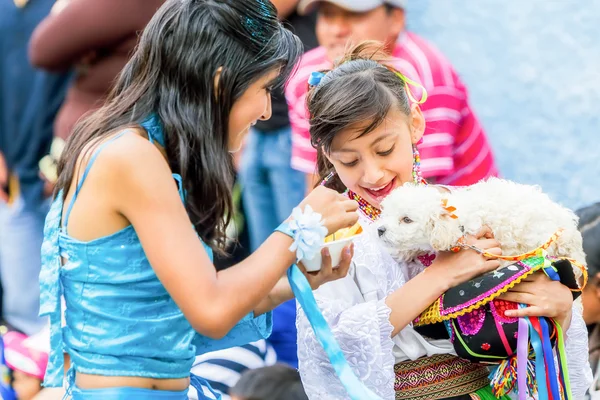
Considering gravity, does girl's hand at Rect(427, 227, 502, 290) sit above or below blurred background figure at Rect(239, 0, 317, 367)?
above

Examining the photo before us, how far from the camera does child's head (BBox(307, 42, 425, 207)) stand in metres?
2.36

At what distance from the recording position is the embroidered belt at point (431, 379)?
232 cm

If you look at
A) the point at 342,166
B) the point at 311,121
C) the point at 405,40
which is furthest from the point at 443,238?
the point at 405,40

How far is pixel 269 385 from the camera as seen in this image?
2.97 meters

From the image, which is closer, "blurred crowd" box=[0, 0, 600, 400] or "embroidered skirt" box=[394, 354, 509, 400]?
"embroidered skirt" box=[394, 354, 509, 400]

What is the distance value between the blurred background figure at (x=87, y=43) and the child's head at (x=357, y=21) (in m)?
0.73

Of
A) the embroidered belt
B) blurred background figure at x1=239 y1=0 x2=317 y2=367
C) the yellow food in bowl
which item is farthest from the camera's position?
blurred background figure at x1=239 y1=0 x2=317 y2=367

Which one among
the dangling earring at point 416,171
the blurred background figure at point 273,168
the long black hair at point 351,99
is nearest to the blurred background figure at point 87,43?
the blurred background figure at point 273,168

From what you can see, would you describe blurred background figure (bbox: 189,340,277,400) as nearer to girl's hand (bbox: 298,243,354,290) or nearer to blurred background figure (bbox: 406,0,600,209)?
girl's hand (bbox: 298,243,354,290)

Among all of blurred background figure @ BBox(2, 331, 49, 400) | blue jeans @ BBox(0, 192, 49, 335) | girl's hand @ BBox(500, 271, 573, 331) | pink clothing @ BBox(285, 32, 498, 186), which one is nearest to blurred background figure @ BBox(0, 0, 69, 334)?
blue jeans @ BBox(0, 192, 49, 335)

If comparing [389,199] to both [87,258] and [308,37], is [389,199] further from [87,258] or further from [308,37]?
[308,37]

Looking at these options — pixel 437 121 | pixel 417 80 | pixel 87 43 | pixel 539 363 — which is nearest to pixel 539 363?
pixel 539 363

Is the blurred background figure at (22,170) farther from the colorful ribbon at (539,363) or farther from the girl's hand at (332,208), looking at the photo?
the colorful ribbon at (539,363)

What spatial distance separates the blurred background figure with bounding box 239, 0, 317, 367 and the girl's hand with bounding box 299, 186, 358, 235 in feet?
6.15
